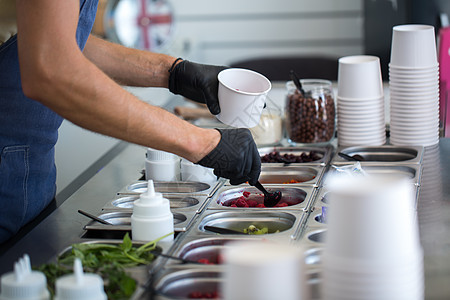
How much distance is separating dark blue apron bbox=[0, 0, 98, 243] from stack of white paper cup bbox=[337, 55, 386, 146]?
0.86 metres

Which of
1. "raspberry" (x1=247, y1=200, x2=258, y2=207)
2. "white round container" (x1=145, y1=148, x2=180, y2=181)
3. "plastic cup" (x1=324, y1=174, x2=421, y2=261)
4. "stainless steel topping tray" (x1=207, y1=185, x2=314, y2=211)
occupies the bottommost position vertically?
"raspberry" (x1=247, y1=200, x2=258, y2=207)

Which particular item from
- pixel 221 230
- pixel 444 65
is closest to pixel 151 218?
pixel 221 230

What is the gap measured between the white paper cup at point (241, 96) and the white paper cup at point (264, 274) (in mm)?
764

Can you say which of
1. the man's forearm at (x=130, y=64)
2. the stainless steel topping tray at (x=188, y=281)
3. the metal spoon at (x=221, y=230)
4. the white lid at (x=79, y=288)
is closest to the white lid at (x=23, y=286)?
the white lid at (x=79, y=288)

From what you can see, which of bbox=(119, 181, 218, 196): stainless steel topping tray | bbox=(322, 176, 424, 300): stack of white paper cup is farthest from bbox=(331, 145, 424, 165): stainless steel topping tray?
bbox=(322, 176, 424, 300): stack of white paper cup

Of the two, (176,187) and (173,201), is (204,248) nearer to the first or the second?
(173,201)

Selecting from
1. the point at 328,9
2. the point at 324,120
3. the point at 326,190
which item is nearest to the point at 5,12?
the point at 326,190

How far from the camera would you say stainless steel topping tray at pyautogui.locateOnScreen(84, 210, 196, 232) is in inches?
55.4

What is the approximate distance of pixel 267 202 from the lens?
1.64 meters

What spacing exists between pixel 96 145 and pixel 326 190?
1.15 metres

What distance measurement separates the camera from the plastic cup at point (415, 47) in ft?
6.46

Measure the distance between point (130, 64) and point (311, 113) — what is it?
0.61 meters

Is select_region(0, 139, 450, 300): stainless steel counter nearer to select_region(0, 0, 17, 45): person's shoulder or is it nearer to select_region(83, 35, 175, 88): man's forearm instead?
select_region(83, 35, 175, 88): man's forearm

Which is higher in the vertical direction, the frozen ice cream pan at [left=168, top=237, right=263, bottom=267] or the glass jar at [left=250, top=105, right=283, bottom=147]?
the glass jar at [left=250, top=105, right=283, bottom=147]
